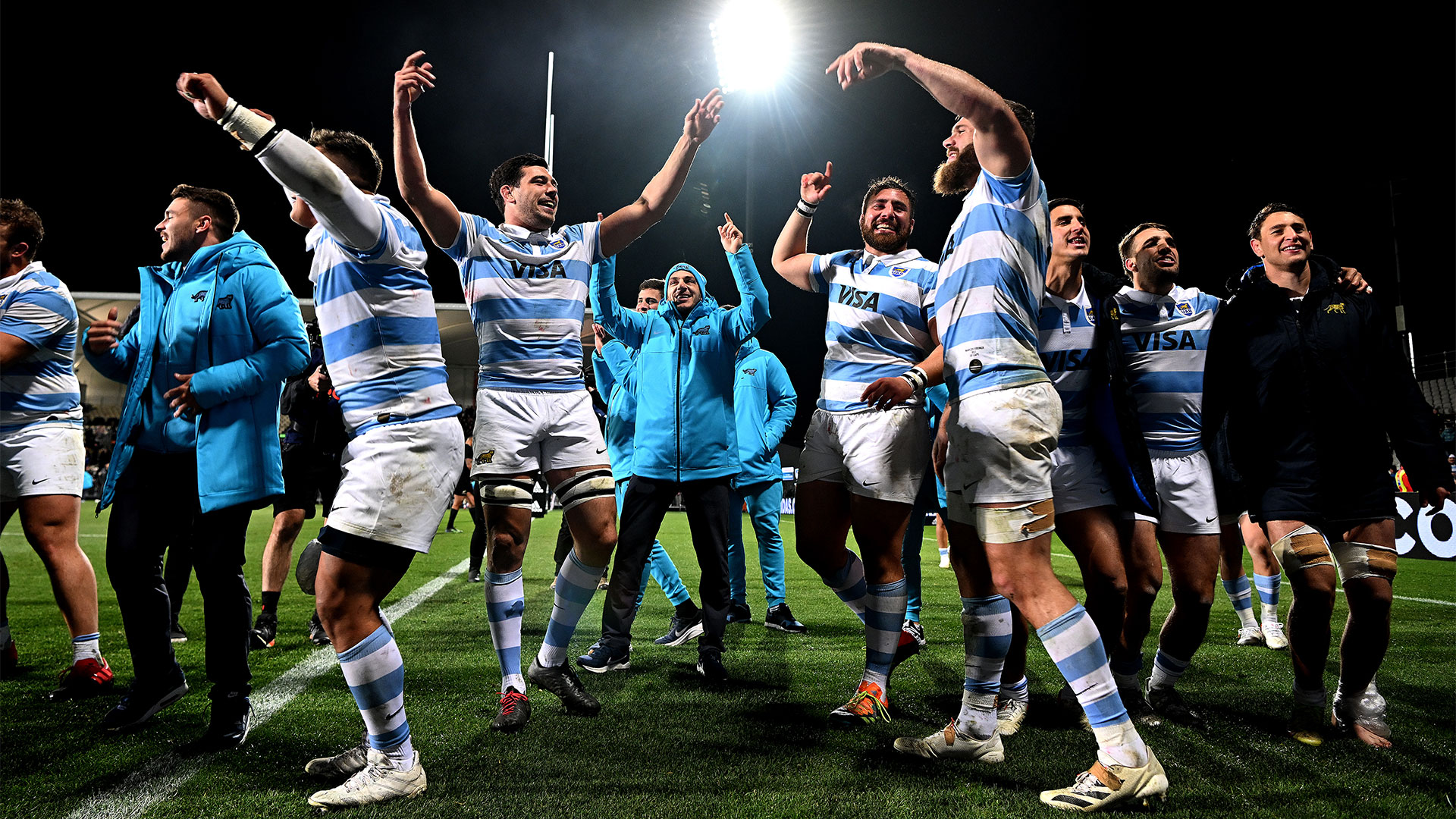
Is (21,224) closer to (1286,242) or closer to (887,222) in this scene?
(887,222)

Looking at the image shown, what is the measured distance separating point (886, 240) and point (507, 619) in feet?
8.05

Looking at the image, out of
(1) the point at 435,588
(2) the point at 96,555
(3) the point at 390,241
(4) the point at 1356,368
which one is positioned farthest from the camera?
(2) the point at 96,555

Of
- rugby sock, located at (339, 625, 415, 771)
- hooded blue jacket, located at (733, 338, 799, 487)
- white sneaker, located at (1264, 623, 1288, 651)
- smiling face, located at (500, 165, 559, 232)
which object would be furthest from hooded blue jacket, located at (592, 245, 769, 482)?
white sneaker, located at (1264, 623, 1288, 651)

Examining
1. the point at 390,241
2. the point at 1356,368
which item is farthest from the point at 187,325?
the point at 1356,368

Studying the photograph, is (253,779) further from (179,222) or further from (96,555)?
(96,555)

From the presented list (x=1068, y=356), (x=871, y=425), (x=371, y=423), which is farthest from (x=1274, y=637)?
(x=371, y=423)

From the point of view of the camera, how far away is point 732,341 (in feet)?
15.8

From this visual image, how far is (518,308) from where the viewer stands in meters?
3.62

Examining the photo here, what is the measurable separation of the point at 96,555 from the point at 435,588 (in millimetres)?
6213

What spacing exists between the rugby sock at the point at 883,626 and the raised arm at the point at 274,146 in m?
2.62

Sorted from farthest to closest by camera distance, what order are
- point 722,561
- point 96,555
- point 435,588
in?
point 96,555 < point 435,588 < point 722,561

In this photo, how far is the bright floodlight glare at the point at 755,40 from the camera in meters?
14.9

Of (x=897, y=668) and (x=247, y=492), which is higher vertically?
(x=247, y=492)

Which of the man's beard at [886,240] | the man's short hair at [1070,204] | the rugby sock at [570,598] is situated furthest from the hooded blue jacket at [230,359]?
the man's short hair at [1070,204]
